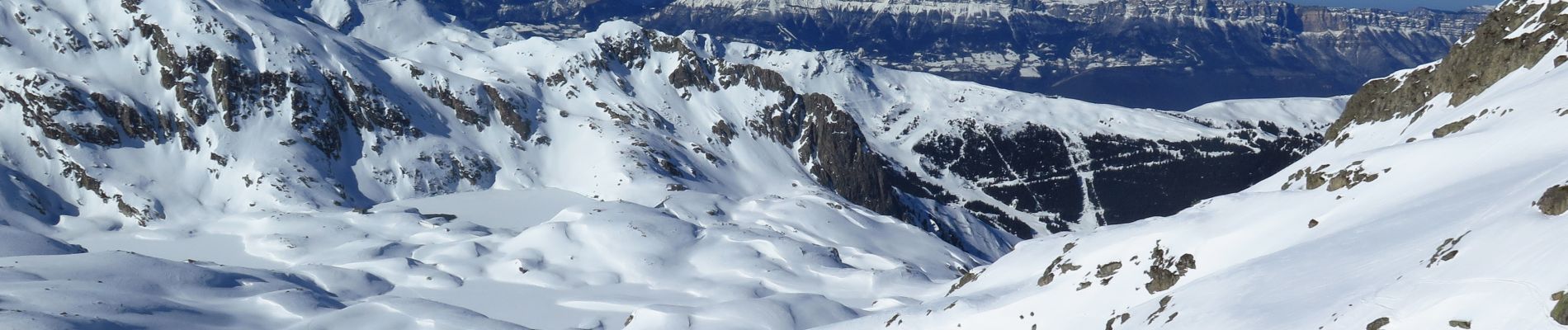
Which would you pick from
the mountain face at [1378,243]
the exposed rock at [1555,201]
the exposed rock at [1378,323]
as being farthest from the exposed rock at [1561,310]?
the exposed rock at [1555,201]

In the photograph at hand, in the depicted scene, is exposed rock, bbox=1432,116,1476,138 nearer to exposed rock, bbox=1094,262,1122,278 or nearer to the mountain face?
the mountain face

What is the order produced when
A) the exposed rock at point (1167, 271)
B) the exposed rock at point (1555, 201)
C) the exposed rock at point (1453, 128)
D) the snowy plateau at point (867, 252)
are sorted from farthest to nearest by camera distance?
1. the exposed rock at point (1453, 128)
2. the exposed rock at point (1167, 271)
3. the snowy plateau at point (867, 252)
4. the exposed rock at point (1555, 201)

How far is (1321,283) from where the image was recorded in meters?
43.4

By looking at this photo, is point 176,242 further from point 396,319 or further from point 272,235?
point 396,319

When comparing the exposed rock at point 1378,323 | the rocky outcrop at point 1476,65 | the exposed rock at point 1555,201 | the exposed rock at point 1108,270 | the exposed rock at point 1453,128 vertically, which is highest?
the rocky outcrop at point 1476,65

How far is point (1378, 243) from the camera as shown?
150 ft

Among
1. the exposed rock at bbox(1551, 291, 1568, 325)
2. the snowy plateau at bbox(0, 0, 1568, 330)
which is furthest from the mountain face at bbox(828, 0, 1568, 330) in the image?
the snowy plateau at bbox(0, 0, 1568, 330)

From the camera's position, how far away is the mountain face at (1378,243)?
3616 centimetres

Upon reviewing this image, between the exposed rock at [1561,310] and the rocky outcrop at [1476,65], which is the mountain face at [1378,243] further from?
the rocky outcrop at [1476,65]

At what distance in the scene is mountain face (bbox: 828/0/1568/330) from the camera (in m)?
36.2

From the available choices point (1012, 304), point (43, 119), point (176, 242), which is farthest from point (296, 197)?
point (1012, 304)

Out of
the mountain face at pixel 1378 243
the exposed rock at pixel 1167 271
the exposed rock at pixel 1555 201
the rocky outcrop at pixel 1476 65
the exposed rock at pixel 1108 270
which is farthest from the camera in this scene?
the rocky outcrop at pixel 1476 65

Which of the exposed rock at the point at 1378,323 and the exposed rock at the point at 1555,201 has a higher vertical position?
the exposed rock at the point at 1555,201

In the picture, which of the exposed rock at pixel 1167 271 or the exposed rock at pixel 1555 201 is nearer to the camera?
the exposed rock at pixel 1555 201
